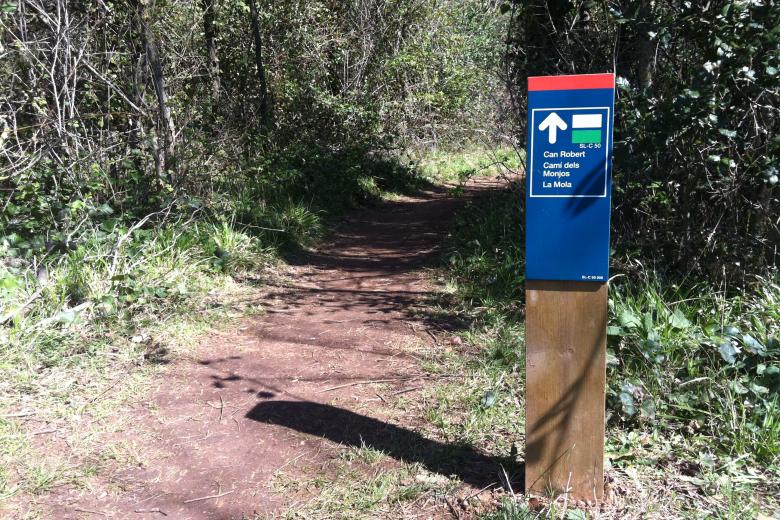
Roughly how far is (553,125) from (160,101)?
227 inches

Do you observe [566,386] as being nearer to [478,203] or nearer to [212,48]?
[478,203]

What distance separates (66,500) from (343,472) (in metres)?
1.38

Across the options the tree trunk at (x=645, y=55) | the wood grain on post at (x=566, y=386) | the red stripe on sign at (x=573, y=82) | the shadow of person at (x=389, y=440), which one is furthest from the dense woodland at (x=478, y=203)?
the red stripe on sign at (x=573, y=82)

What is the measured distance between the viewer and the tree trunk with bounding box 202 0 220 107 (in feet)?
32.8

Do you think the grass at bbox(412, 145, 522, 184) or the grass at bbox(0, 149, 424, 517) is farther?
the grass at bbox(412, 145, 522, 184)

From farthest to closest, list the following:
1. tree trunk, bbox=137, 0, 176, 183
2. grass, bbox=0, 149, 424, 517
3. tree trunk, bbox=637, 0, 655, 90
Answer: tree trunk, bbox=137, 0, 176, 183 → tree trunk, bbox=637, 0, 655, 90 → grass, bbox=0, 149, 424, 517

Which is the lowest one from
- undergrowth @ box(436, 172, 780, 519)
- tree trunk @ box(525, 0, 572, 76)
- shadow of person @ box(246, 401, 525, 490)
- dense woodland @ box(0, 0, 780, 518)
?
shadow of person @ box(246, 401, 525, 490)

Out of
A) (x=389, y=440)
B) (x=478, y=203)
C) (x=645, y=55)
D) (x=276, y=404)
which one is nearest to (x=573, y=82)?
(x=389, y=440)

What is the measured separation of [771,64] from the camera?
4059mm

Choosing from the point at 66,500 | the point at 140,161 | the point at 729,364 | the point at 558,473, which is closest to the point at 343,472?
the point at 558,473

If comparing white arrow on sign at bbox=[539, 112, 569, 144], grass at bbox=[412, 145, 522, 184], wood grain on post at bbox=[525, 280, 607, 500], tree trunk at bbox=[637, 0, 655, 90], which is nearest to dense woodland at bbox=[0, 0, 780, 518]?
tree trunk at bbox=[637, 0, 655, 90]

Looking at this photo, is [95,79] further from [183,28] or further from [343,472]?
[343,472]

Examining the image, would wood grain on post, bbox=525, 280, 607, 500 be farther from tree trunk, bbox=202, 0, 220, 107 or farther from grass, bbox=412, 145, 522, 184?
grass, bbox=412, 145, 522, 184

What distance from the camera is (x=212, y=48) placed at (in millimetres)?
10688
